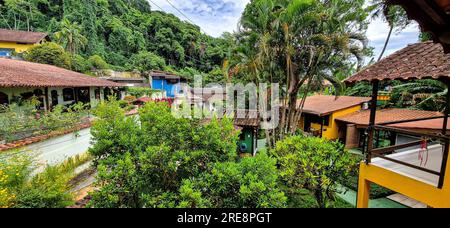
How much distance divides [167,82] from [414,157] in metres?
31.5

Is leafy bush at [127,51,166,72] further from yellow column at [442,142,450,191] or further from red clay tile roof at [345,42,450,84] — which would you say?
yellow column at [442,142,450,191]

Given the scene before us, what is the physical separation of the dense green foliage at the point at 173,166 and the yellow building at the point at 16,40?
95.8 ft

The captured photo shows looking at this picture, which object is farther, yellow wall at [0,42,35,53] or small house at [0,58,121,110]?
yellow wall at [0,42,35,53]

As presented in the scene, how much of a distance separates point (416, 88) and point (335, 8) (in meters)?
6.74

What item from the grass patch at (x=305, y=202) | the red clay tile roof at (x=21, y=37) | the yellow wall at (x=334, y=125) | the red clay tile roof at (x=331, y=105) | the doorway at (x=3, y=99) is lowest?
the grass patch at (x=305, y=202)

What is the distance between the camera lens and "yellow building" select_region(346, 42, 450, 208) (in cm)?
351

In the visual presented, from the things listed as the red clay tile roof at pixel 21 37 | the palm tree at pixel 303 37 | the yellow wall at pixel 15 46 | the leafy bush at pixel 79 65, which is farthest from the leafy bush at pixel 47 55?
the palm tree at pixel 303 37

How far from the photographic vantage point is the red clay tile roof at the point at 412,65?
11.5 ft

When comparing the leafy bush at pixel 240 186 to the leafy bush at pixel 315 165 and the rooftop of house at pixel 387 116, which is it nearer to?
the leafy bush at pixel 315 165

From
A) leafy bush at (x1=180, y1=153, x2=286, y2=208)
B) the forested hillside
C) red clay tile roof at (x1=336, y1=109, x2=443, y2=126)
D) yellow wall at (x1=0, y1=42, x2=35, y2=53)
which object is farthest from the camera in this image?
the forested hillside

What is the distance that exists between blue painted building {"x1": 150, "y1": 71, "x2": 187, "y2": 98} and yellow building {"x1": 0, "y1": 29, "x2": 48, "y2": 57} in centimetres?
1332

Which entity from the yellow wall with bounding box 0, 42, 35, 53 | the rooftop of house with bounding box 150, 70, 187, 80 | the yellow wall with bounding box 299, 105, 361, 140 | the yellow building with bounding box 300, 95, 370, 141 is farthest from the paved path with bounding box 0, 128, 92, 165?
the yellow wall with bounding box 0, 42, 35, 53

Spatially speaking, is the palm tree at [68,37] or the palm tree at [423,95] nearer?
the palm tree at [423,95]
